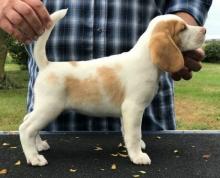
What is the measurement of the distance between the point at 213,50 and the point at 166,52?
38.7 ft

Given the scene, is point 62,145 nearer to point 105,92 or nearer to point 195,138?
point 105,92

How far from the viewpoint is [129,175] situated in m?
1.43

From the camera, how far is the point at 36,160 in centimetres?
148

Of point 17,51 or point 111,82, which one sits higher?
point 111,82

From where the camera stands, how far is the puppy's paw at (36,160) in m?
1.48

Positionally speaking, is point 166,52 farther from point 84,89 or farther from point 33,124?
point 33,124

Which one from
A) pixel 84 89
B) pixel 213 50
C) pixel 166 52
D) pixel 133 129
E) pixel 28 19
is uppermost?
pixel 28 19

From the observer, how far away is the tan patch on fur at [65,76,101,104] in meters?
1.47

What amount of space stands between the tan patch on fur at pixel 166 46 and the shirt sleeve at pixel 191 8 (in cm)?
42

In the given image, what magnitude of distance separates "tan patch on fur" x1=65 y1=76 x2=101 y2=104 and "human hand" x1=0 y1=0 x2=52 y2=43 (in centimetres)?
17

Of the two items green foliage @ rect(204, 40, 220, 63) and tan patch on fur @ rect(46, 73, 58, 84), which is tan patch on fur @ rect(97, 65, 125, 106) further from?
green foliage @ rect(204, 40, 220, 63)

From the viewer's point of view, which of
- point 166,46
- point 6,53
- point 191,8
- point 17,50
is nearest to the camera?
point 166,46

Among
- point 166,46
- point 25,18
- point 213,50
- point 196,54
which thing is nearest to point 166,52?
point 166,46

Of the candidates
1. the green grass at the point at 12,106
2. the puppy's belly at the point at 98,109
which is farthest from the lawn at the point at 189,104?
the puppy's belly at the point at 98,109
